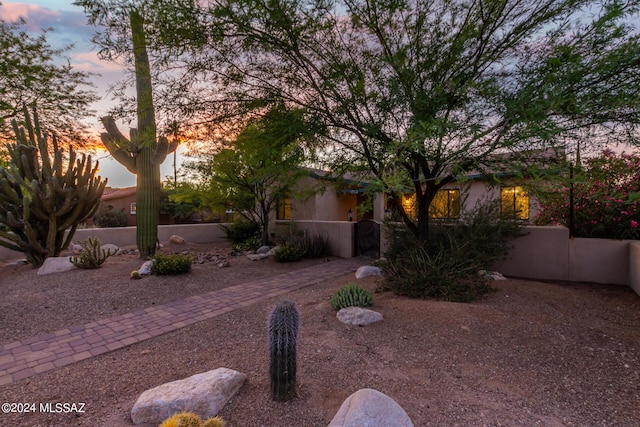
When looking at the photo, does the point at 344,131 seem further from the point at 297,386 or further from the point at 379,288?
the point at 297,386

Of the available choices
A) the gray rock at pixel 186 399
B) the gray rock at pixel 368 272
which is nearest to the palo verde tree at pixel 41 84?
the gray rock at pixel 368 272

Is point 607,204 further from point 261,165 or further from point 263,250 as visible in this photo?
point 263,250

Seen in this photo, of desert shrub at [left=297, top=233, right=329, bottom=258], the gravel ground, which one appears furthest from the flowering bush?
desert shrub at [left=297, top=233, right=329, bottom=258]

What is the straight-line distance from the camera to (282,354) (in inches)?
98.0

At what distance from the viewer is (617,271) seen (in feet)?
20.5

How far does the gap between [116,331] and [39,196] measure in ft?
16.8

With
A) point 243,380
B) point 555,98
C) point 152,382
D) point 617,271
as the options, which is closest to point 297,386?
point 243,380

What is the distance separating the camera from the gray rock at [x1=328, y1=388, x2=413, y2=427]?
1.97m

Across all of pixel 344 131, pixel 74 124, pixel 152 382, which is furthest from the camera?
pixel 74 124

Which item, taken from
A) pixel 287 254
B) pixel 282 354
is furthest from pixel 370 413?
pixel 287 254

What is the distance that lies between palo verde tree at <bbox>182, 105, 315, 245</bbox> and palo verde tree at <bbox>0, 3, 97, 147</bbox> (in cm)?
441

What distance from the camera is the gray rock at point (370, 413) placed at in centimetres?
197

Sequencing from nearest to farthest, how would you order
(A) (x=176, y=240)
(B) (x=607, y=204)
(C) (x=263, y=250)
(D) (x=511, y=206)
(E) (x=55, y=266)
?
(B) (x=607, y=204) < (D) (x=511, y=206) < (E) (x=55, y=266) < (C) (x=263, y=250) < (A) (x=176, y=240)

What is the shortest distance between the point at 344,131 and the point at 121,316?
4839 millimetres
